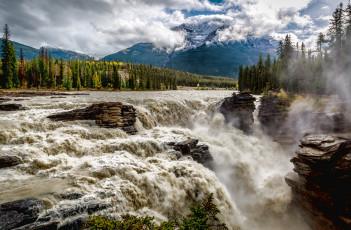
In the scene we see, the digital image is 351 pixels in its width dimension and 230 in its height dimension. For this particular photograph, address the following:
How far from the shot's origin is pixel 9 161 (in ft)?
30.5

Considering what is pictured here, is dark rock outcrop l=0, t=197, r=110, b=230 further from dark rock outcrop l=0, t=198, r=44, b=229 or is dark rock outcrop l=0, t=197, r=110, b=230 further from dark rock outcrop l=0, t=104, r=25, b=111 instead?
dark rock outcrop l=0, t=104, r=25, b=111

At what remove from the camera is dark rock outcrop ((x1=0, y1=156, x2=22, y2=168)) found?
29.9 ft

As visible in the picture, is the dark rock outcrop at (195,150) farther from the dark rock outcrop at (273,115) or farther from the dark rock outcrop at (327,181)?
the dark rock outcrop at (273,115)

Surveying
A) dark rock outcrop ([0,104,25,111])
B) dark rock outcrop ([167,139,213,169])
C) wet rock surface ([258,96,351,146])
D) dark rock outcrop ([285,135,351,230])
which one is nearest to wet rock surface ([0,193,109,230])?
dark rock outcrop ([167,139,213,169])

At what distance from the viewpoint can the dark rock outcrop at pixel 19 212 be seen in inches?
212

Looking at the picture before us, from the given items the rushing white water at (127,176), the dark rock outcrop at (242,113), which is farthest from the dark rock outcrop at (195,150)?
the dark rock outcrop at (242,113)

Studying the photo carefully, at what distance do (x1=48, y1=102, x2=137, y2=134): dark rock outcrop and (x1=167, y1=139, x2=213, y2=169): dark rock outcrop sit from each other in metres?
5.64

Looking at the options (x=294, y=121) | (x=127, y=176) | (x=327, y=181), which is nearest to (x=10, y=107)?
(x=127, y=176)

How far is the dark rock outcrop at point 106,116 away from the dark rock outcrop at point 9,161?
23.8ft

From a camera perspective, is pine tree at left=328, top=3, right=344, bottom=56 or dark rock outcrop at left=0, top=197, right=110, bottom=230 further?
pine tree at left=328, top=3, right=344, bottom=56

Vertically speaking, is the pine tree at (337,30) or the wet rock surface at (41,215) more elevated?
the pine tree at (337,30)

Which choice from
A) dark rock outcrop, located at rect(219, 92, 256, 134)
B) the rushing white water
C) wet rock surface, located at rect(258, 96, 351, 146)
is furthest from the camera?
dark rock outcrop, located at rect(219, 92, 256, 134)

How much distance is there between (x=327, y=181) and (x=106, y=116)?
61.3 ft

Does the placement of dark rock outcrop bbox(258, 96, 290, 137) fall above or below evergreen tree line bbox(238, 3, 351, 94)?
below
